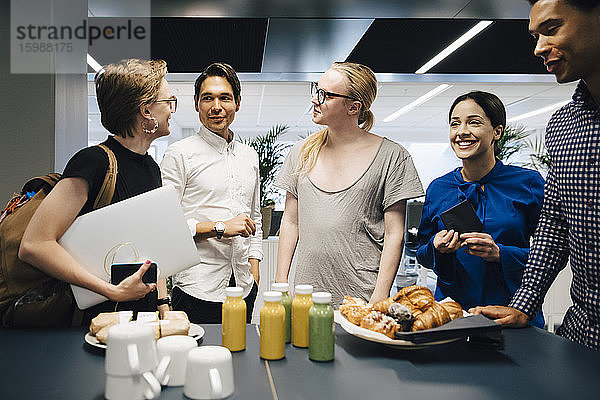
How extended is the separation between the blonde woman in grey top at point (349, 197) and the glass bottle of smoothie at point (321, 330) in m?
0.73

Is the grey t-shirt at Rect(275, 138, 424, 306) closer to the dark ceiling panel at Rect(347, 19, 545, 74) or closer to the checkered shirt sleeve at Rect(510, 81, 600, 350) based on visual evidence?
the checkered shirt sleeve at Rect(510, 81, 600, 350)

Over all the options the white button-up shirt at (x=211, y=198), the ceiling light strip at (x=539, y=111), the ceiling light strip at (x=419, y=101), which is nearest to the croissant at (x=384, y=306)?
the white button-up shirt at (x=211, y=198)

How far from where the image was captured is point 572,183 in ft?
4.87

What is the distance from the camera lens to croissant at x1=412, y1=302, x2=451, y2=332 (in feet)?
3.92

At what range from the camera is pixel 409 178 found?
191 cm

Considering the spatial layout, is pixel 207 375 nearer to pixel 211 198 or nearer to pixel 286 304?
pixel 286 304

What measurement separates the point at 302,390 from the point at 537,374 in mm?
508

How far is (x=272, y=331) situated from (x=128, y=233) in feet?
1.60

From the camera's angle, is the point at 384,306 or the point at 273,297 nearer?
the point at 273,297

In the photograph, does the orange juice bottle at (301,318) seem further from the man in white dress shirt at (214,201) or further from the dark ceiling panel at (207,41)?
the dark ceiling panel at (207,41)

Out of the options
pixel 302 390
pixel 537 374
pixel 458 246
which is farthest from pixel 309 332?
pixel 458 246

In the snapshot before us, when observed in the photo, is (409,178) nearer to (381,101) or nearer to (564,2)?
(564,2)

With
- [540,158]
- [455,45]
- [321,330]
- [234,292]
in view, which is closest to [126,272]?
[234,292]

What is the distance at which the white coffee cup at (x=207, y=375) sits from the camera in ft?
3.03
